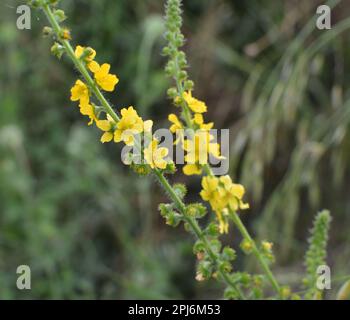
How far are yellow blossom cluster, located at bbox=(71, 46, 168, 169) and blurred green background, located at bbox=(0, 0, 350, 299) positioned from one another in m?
1.27

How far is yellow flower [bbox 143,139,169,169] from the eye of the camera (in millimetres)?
1324

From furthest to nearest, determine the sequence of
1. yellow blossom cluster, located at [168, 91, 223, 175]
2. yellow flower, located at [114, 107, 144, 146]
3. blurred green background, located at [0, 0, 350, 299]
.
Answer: blurred green background, located at [0, 0, 350, 299] → yellow blossom cluster, located at [168, 91, 223, 175] → yellow flower, located at [114, 107, 144, 146]

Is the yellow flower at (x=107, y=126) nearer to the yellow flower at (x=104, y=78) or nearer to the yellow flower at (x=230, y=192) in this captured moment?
the yellow flower at (x=104, y=78)

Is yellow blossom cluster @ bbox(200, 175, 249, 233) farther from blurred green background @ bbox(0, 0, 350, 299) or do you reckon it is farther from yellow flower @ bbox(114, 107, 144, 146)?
blurred green background @ bbox(0, 0, 350, 299)

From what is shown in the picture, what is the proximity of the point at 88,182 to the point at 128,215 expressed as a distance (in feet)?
0.94

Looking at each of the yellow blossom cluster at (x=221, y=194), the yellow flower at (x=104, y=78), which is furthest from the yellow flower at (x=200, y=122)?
the yellow flower at (x=104, y=78)

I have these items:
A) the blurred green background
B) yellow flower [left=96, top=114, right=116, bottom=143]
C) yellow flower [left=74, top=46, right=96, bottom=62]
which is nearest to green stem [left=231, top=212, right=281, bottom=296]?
yellow flower [left=96, top=114, right=116, bottom=143]

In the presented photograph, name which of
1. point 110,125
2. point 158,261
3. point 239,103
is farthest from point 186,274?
point 110,125

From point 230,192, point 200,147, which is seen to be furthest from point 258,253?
point 200,147

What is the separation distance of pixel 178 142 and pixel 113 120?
17 cm

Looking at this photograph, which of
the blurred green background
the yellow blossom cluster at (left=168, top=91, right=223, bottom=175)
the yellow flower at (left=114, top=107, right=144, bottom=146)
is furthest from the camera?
the blurred green background

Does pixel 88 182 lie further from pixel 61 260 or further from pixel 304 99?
pixel 304 99

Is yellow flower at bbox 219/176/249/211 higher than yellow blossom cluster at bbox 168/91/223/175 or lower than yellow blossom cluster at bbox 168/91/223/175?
lower

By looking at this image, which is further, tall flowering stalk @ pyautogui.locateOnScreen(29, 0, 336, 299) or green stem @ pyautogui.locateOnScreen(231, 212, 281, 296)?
green stem @ pyautogui.locateOnScreen(231, 212, 281, 296)
